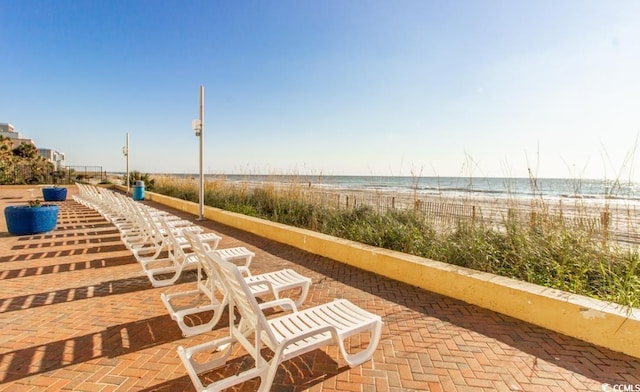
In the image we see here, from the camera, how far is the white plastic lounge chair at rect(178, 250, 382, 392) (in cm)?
156

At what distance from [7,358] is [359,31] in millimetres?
9208

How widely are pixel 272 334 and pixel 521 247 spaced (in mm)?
3507

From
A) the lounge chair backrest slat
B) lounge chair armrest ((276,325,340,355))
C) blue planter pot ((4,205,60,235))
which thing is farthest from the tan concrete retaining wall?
blue planter pot ((4,205,60,235))

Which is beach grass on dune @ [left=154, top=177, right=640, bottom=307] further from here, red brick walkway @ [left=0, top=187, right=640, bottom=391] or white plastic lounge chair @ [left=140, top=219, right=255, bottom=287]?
white plastic lounge chair @ [left=140, top=219, right=255, bottom=287]

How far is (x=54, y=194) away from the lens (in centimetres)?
1180

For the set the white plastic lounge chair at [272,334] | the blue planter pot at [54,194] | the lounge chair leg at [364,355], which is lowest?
the lounge chair leg at [364,355]

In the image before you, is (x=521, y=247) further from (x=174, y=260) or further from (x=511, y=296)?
(x=174, y=260)

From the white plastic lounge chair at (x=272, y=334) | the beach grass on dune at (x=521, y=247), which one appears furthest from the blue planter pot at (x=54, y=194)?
the white plastic lounge chair at (x=272, y=334)

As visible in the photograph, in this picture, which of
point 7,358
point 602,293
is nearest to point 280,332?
point 7,358

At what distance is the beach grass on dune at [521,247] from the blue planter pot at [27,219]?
19.1 feet

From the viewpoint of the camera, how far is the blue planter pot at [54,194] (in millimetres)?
11703

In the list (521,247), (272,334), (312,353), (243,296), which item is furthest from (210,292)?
(521,247)

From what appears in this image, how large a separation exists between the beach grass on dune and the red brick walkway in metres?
0.79

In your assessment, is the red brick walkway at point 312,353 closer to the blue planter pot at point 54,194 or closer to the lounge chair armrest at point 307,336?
the lounge chair armrest at point 307,336
